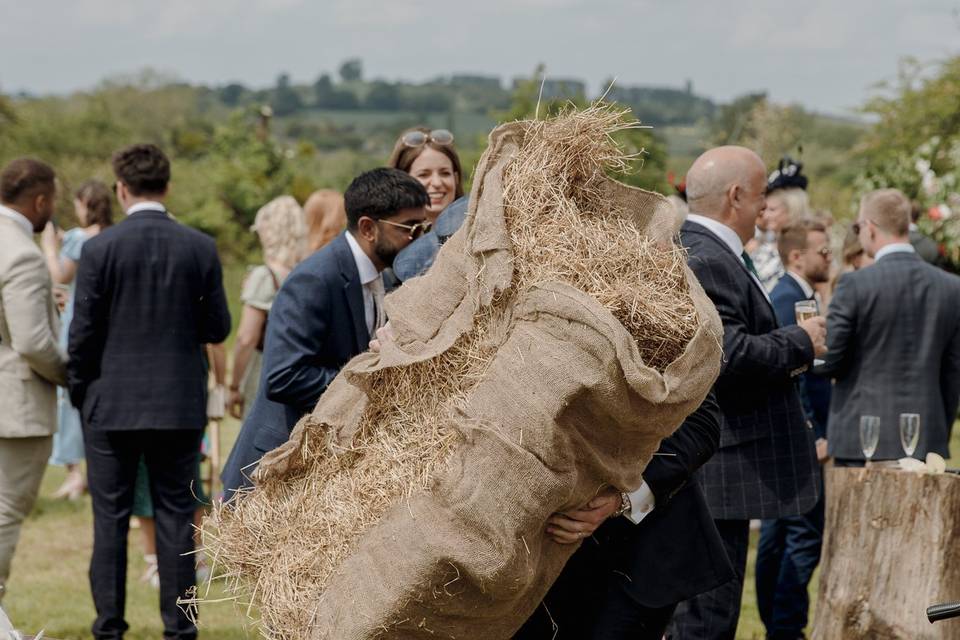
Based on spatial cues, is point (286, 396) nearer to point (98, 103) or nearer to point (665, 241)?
point (665, 241)

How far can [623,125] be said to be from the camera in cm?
317

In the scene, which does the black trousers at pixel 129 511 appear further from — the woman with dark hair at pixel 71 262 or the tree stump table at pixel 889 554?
the tree stump table at pixel 889 554

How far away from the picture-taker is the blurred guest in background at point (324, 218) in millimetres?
7180

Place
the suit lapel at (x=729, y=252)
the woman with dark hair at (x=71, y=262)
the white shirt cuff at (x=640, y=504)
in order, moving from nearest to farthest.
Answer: the white shirt cuff at (x=640, y=504) < the suit lapel at (x=729, y=252) < the woman with dark hair at (x=71, y=262)

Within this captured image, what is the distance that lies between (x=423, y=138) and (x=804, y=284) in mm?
2726

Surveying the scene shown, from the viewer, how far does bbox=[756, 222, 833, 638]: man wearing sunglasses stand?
6.44m

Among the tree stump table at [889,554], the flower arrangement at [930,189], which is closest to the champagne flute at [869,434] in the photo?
the tree stump table at [889,554]

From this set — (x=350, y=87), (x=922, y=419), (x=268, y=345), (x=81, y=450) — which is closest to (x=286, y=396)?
(x=268, y=345)

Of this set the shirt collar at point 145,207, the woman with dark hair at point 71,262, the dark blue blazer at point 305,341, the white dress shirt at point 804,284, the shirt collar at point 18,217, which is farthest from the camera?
the woman with dark hair at point 71,262

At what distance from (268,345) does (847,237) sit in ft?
16.4

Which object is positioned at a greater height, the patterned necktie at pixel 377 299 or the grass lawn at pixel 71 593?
the patterned necktie at pixel 377 299

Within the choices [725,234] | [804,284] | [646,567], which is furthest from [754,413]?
[804,284]

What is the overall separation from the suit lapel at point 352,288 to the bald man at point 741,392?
1.31 m

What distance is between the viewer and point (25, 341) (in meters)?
6.01
